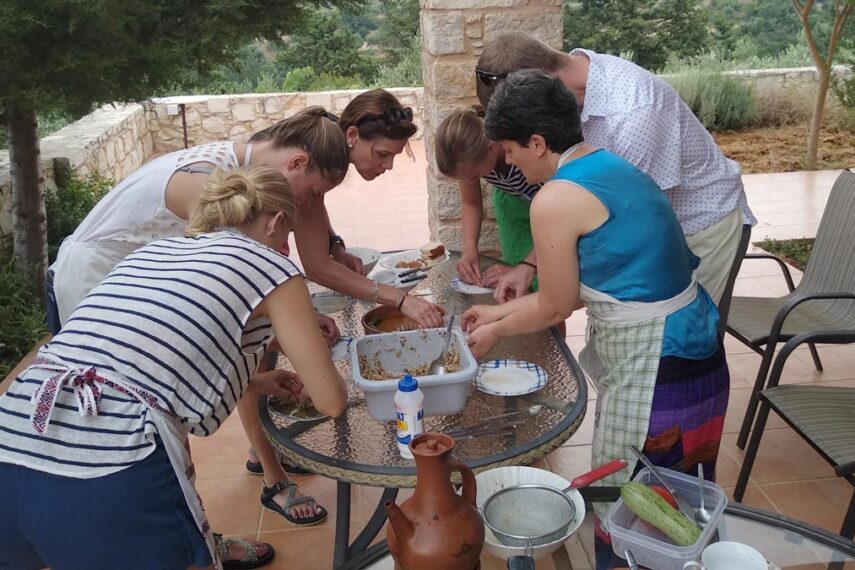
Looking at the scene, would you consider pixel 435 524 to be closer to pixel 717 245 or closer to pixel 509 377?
pixel 509 377

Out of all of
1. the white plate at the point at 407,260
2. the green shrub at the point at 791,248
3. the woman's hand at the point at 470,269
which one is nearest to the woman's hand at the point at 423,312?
the woman's hand at the point at 470,269

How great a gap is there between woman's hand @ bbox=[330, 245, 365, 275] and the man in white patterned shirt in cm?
53

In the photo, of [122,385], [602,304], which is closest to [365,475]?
[122,385]

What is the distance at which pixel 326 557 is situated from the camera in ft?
8.34

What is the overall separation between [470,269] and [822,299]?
1536 mm

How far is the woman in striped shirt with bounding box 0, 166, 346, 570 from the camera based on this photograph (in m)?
1.38

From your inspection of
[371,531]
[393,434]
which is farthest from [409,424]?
[371,531]

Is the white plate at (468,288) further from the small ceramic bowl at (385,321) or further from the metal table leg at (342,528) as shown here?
the metal table leg at (342,528)

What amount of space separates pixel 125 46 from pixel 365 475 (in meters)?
3.47

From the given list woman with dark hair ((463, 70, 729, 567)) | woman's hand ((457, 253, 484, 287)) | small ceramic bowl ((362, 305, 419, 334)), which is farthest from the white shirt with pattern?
small ceramic bowl ((362, 305, 419, 334))

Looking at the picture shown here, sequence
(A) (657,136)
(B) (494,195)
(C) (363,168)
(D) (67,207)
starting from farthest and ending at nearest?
(D) (67,207)
(B) (494,195)
(C) (363,168)
(A) (657,136)

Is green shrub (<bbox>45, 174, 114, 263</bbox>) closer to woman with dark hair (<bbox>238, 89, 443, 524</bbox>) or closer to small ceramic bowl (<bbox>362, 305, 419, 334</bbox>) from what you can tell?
woman with dark hair (<bbox>238, 89, 443, 524</bbox>)

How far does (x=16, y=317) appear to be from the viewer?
4.50m

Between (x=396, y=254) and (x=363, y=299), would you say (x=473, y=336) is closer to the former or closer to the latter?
(x=363, y=299)
